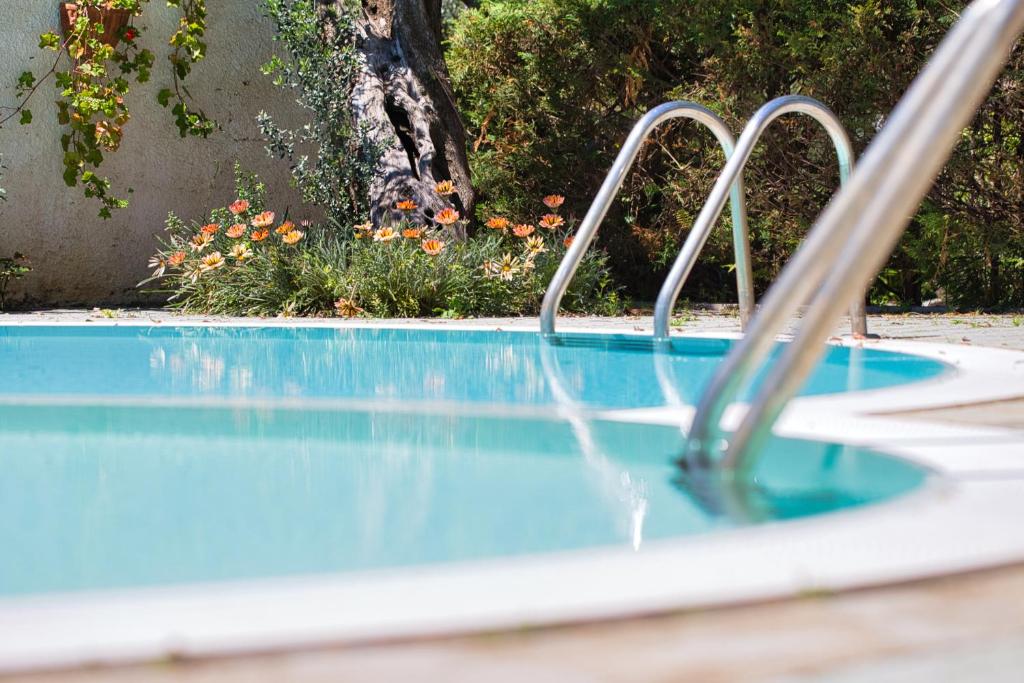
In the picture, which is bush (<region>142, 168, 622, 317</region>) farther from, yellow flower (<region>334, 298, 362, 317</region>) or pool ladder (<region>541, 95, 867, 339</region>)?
pool ladder (<region>541, 95, 867, 339</region>)

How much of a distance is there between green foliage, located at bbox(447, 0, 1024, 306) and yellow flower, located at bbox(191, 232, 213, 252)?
2.85 m

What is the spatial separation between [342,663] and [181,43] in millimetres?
9952

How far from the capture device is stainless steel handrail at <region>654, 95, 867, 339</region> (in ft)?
17.5

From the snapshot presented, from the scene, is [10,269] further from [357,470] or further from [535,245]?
[357,470]

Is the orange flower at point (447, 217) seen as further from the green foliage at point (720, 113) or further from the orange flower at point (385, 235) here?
the green foliage at point (720, 113)

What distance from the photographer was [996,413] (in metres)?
3.63

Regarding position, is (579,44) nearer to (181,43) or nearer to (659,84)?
(659,84)

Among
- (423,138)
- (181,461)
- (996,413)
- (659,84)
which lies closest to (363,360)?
(181,461)

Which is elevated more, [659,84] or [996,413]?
[659,84]

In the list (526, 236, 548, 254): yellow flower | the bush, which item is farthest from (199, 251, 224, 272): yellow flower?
(526, 236, 548, 254): yellow flower

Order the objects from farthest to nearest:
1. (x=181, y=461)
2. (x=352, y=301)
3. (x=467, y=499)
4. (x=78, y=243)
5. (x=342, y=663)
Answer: (x=78, y=243) < (x=352, y=301) < (x=181, y=461) < (x=467, y=499) < (x=342, y=663)

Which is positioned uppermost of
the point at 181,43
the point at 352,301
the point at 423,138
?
the point at 181,43

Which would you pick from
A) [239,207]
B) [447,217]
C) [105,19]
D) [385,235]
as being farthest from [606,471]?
[105,19]

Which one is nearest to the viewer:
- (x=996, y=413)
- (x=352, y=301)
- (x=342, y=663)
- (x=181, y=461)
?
(x=342, y=663)
